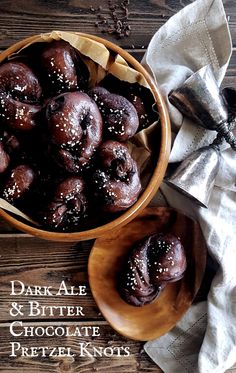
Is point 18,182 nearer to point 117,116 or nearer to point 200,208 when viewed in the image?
point 117,116

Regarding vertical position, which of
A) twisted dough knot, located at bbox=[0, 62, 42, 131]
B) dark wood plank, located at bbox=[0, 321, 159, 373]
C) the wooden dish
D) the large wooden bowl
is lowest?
dark wood plank, located at bbox=[0, 321, 159, 373]

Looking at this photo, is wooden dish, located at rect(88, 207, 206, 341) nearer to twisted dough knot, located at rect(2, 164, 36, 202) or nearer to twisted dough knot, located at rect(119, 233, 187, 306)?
twisted dough knot, located at rect(119, 233, 187, 306)

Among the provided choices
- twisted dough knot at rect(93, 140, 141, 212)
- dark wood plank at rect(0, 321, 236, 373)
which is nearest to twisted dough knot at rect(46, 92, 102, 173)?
twisted dough knot at rect(93, 140, 141, 212)

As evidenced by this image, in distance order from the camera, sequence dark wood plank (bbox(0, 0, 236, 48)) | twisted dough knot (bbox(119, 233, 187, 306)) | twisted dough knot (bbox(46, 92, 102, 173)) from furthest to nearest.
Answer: dark wood plank (bbox(0, 0, 236, 48)), twisted dough knot (bbox(119, 233, 187, 306)), twisted dough knot (bbox(46, 92, 102, 173))

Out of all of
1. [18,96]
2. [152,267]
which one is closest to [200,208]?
[152,267]

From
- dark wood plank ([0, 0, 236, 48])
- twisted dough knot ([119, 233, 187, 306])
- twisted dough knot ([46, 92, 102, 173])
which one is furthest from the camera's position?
dark wood plank ([0, 0, 236, 48])

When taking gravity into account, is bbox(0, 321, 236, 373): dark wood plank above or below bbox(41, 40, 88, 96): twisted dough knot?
below

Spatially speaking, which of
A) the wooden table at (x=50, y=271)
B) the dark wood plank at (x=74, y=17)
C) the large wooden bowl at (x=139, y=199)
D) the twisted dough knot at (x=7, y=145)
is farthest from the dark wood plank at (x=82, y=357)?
the dark wood plank at (x=74, y=17)

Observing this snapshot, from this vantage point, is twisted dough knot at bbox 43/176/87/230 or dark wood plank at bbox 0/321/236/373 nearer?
twisted dough knot at bbox 43/176/87/230
